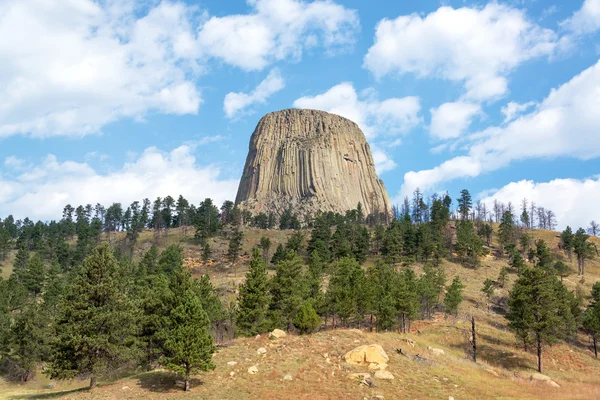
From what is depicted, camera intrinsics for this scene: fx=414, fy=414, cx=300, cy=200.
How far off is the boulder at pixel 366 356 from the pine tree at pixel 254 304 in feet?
41.4

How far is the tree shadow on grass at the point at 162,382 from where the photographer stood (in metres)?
29.9

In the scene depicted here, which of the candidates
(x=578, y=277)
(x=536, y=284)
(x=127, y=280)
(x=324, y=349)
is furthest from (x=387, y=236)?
(x=324, y=349)

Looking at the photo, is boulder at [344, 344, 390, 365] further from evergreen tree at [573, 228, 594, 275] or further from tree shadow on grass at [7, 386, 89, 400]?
evergreen tree at [573, 228, 594, 275]

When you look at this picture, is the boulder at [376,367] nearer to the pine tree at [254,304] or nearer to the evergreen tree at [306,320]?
the evergreen tree at [306,320]

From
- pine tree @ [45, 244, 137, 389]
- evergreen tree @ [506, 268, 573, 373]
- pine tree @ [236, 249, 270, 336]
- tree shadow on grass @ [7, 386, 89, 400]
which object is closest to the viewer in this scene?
pine tree @ [45, 244, 137, 389]

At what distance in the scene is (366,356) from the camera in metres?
33.5

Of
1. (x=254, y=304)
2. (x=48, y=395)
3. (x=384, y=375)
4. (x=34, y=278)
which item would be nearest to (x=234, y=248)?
(x=34, y=278)

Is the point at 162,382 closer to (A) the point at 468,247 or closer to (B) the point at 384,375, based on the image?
(B) the point at 384,375

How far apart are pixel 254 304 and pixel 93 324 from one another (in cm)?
1792

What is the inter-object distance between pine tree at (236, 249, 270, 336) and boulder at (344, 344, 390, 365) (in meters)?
12.6

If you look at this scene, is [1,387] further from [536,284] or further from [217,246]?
[217,246]

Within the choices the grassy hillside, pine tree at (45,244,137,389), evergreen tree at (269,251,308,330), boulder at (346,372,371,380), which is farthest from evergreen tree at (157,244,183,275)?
boulder at (346,372,371,380)

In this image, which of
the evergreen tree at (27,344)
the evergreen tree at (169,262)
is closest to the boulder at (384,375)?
the evergreen tree at (27,344)

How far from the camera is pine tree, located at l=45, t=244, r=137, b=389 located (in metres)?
29.4
